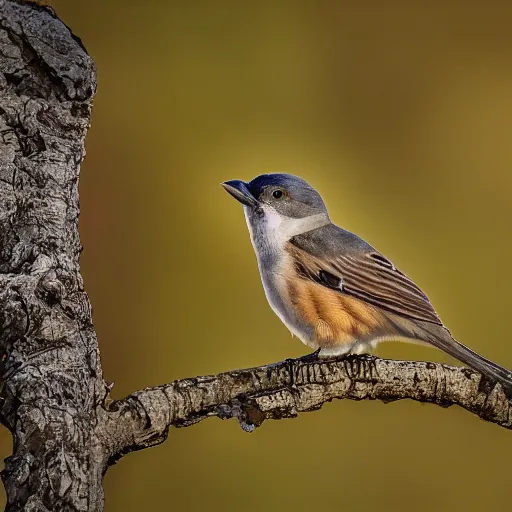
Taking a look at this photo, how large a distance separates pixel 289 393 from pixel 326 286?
0.64 ft

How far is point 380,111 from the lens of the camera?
1399 millimetres

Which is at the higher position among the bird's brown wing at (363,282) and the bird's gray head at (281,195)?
the bird's gray head at (281,195)

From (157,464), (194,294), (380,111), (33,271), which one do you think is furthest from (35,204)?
(380,111)

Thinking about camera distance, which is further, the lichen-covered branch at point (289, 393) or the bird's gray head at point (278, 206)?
the bird's gray head at point (278, 206)

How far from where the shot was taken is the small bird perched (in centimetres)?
112

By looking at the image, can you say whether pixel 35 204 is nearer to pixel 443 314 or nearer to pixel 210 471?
pixel 210 471

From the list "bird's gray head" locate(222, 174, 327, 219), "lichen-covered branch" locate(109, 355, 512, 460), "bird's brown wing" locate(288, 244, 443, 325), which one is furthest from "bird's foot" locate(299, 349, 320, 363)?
"bird's gray head" locate(222, 174, 327, 219)

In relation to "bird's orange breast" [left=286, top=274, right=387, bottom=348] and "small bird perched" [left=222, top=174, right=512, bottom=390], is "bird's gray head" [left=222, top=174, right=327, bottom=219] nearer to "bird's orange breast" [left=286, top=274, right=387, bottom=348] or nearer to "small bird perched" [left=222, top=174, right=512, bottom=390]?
"small bird perched" [left=222, top=174, right=512, bottom=390]

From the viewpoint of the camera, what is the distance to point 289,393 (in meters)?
1.02

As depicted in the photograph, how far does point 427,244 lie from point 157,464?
2.13ft

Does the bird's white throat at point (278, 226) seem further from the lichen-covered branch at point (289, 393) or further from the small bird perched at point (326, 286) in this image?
the lichen-covered branch at point (289, 393)

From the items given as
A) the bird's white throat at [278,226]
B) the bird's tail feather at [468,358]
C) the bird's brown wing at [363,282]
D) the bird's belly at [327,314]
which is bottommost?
the bird's tail feather at [468,358]

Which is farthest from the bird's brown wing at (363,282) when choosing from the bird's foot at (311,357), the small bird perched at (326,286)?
the bird's foot at (311,357)

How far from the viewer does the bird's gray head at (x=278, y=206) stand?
3.78ft
